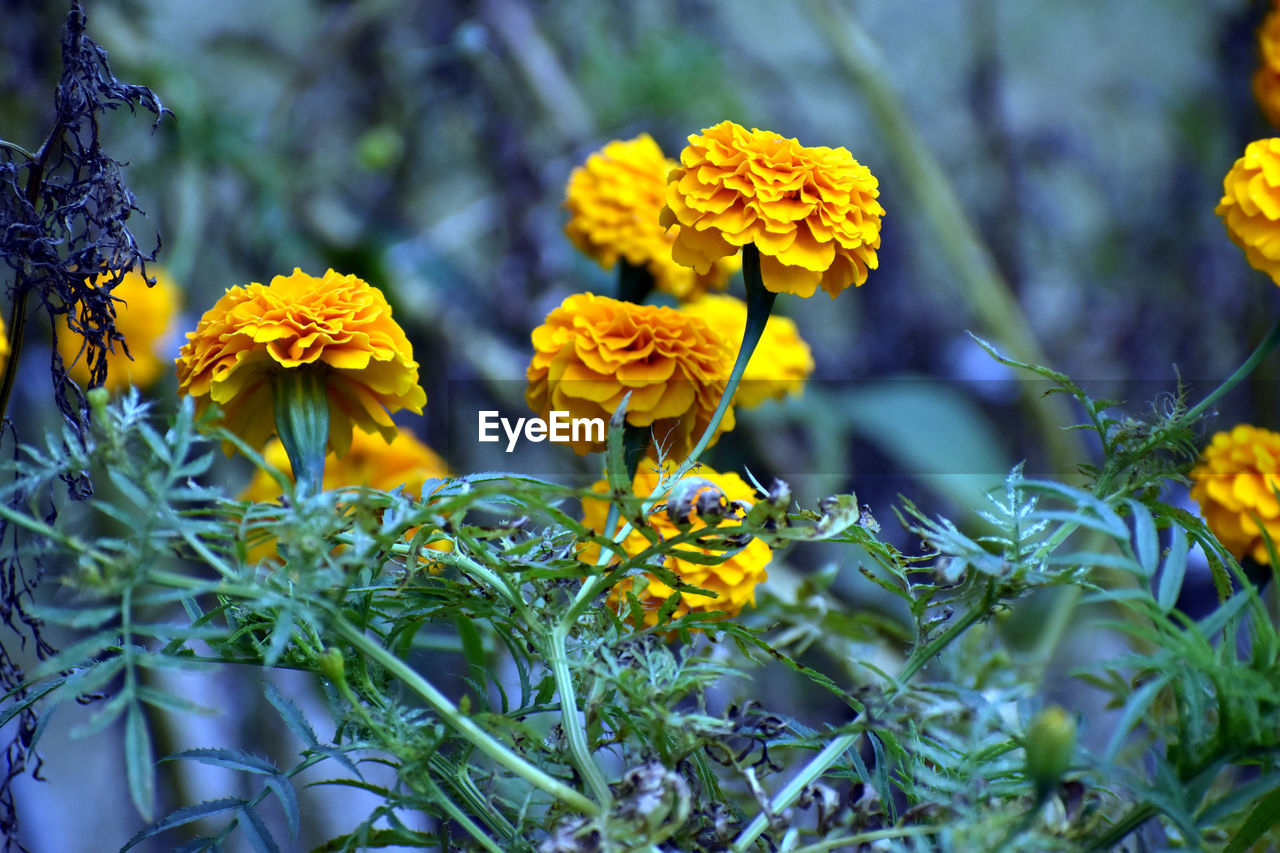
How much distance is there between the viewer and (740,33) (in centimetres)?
117

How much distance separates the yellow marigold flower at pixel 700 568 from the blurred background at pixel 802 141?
1.16 ft

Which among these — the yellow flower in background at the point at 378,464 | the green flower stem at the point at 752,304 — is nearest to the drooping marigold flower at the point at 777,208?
the green flower stem at the point at 752,304

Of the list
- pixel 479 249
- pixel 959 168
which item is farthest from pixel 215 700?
A: pixel 959 168

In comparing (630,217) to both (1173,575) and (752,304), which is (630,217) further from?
(1173,575)

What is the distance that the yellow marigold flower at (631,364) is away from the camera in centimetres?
32

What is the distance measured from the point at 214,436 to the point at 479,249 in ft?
2.77

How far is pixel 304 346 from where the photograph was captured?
28cm

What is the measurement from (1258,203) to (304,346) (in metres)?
0.32

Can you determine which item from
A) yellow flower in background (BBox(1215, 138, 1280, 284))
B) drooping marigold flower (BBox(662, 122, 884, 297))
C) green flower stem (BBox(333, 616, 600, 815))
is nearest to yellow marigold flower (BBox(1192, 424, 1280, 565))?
yellow flower in background (BBox(1215, 138, 1280, 284))

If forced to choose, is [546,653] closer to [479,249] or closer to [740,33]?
[479,249]

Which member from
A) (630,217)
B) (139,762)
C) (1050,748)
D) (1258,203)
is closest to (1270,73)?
(1258,203)

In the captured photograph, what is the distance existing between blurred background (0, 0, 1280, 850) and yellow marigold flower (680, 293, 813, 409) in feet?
0.80

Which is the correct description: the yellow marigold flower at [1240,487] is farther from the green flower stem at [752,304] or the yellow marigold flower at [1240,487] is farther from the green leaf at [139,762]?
the green leaf at [139,762]

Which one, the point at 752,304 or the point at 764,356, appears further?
the point at 764,356
